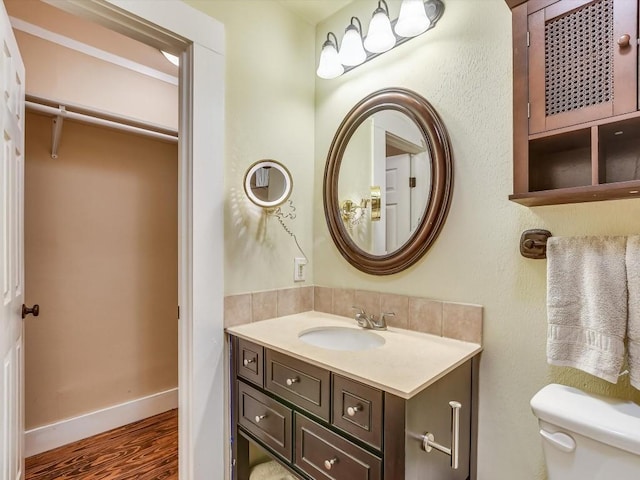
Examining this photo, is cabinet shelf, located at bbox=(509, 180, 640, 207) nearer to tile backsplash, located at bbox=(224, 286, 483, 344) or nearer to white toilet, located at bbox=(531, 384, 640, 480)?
tile backsplash, located at bbox=(224, 286, 483, 344)

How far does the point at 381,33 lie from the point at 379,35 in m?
0.01

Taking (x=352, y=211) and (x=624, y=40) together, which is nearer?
(x=624, y=40)

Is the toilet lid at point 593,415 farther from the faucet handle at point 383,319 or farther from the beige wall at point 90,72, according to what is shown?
the beige wall at point 90,72

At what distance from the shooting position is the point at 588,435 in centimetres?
82

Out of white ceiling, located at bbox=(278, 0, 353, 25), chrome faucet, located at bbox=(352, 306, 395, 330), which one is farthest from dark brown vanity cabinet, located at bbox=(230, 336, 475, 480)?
white ceiling, located at bbox=(278, 0, 353, 25)

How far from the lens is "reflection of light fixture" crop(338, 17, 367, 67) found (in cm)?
148

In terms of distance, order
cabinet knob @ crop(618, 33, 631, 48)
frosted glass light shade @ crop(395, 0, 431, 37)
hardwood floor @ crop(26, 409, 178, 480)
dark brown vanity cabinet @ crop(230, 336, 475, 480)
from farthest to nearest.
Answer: hardwood floor @ crop(26, 409, 178, 480) < frosted glass light shade @ crop(395, 0, 431, 37) < dark brown vanity cabinet @ crop(230, 336, 475, 480) < cabinet knob @ crop(618, 33, 631, 48)

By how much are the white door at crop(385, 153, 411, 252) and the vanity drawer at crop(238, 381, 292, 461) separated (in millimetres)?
790

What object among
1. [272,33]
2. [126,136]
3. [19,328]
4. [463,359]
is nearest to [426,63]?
[272,33]

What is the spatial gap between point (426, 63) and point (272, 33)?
77 centimetres

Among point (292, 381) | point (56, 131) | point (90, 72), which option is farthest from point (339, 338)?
point (90, 72)

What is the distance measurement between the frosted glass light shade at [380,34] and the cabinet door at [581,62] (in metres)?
0.59

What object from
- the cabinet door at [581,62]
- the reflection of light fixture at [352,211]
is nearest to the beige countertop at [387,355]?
the reflection of light fixture at [352,211]

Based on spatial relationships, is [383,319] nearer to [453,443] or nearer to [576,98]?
[453,443]
